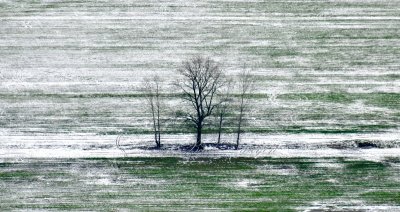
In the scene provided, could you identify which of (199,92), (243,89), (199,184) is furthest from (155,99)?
(199,184)

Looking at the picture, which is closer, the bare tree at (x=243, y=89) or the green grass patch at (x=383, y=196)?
the green grass patch at (x=383, y=196)

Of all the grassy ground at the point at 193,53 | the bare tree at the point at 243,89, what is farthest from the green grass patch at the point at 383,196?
the bare tree at the point at 243,89

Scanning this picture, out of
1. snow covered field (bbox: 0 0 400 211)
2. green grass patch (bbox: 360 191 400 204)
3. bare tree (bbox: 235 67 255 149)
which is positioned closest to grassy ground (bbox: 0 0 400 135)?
snow covered field (bbox: 0 0 400 211)

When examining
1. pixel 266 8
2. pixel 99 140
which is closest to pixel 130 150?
pixel 99 140

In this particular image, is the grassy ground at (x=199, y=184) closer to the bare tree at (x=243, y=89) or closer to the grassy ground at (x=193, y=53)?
the bare tree at (x=243, y=89)

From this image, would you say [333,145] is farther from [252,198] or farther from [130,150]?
[130,150]

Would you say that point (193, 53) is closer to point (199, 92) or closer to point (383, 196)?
point (199, 92)

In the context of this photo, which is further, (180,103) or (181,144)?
(180,103)
